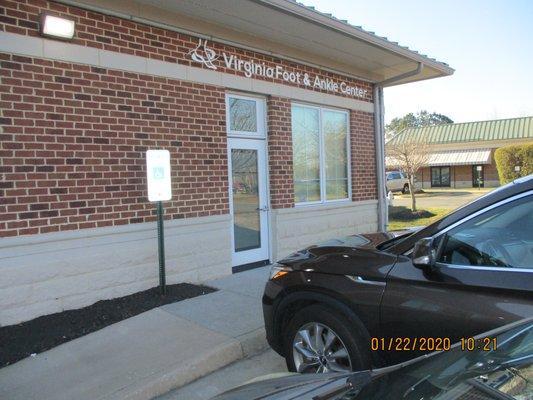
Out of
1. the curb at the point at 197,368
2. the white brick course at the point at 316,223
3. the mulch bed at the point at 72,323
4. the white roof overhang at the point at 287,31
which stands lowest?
the curb at the point at 197,368

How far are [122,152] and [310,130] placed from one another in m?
4.05

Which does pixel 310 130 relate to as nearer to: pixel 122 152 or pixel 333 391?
pixel 122 152

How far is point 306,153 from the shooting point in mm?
8891

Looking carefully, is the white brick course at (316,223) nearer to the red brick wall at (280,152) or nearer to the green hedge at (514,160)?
the red brick wall at (280,152)

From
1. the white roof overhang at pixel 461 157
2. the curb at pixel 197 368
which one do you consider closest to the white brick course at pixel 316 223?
the curb at pixel 197 368

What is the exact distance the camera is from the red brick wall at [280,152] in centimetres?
801

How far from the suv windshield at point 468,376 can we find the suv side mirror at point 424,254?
0.78m

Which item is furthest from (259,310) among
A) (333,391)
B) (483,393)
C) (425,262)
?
(483,393)

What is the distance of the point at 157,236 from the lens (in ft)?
21.0

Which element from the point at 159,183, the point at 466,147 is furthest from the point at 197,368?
the point at 466,147

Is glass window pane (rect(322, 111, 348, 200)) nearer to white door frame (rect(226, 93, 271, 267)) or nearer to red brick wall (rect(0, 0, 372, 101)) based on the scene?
white door frame (rect(226, 93, 271, 267))

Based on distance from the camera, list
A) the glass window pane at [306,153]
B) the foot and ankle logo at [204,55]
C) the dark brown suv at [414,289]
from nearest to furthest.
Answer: the dark brown suv at [414,289] → the foot and ankle logo at [204,55] → the glass window pane at [306,153]

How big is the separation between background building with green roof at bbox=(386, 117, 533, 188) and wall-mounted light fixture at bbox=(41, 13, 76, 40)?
33827 millimetres

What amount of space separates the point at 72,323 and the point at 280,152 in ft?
14.3
